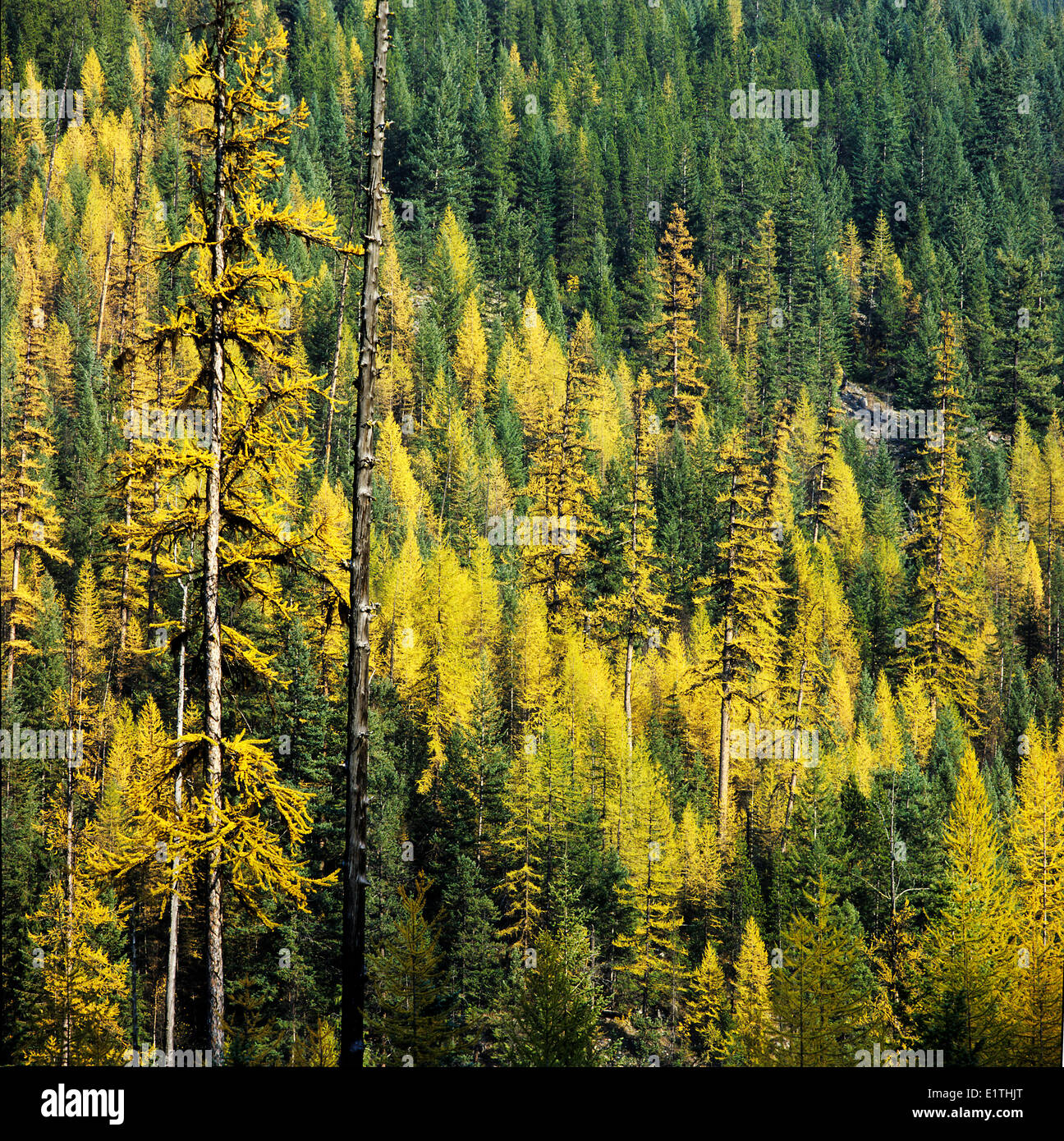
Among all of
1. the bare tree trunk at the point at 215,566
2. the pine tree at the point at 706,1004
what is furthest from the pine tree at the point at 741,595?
the bare tree trunk at the point at 215,566

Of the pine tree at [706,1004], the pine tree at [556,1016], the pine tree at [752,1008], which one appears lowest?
the pine tree at [706,1004]

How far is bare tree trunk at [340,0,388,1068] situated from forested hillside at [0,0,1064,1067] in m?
0.63

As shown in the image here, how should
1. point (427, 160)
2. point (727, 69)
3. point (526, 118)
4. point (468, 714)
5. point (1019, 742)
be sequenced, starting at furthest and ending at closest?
point (727, 69) → point (526, 118) → point (427, 160) → point (1019, 742) → point (468, 714)

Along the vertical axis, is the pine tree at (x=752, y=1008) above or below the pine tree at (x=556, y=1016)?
below

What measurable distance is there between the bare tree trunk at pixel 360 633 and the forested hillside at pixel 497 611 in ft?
2.05

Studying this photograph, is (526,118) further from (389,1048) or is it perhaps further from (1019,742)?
(389,1048)

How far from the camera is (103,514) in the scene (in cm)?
5062

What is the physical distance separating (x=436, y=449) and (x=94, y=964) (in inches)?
1714

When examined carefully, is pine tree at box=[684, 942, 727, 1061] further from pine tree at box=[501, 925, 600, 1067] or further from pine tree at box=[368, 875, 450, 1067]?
pine tree at box=[368, 875, 450, 1067]

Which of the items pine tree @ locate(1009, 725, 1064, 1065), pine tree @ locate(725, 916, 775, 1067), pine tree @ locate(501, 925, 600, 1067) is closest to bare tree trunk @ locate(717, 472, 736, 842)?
pine tree @ locate(725, 916, 775, 1067)

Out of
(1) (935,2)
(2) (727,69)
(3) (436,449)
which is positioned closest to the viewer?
(3) (436,449)

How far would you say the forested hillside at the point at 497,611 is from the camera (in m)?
12.4

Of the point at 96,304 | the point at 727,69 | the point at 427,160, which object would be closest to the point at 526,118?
the point at 427,160

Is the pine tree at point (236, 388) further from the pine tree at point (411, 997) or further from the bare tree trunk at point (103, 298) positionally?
the bare tree trunk at point (103, 298)
